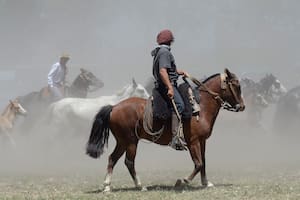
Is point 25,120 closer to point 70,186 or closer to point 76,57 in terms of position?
point 70,186

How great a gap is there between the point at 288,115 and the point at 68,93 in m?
7.36

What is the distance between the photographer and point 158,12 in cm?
7425

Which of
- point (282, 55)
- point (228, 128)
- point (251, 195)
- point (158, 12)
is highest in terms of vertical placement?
point (158, 12)

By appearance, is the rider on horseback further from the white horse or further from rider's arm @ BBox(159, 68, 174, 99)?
the white horse

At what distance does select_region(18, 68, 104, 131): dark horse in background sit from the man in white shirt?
0.24m

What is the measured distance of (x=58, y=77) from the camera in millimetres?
20047

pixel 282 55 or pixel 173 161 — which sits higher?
pixel 282 55

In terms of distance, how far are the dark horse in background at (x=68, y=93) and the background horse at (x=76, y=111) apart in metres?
1.11

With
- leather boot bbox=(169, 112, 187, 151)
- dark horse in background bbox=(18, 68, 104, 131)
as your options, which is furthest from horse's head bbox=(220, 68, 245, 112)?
dark horse in background bbox=(18, 68, 104, 131)

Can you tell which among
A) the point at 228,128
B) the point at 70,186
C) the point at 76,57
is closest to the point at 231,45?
the point at 76,57

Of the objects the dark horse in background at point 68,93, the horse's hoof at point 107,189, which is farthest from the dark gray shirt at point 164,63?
the dark horse in background at point 68,93

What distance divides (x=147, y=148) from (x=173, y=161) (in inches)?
74.3

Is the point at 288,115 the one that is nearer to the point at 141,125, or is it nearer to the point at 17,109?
the point at 17,109

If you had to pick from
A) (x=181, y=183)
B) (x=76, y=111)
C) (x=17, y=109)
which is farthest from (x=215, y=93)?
(x=17, y=109)
